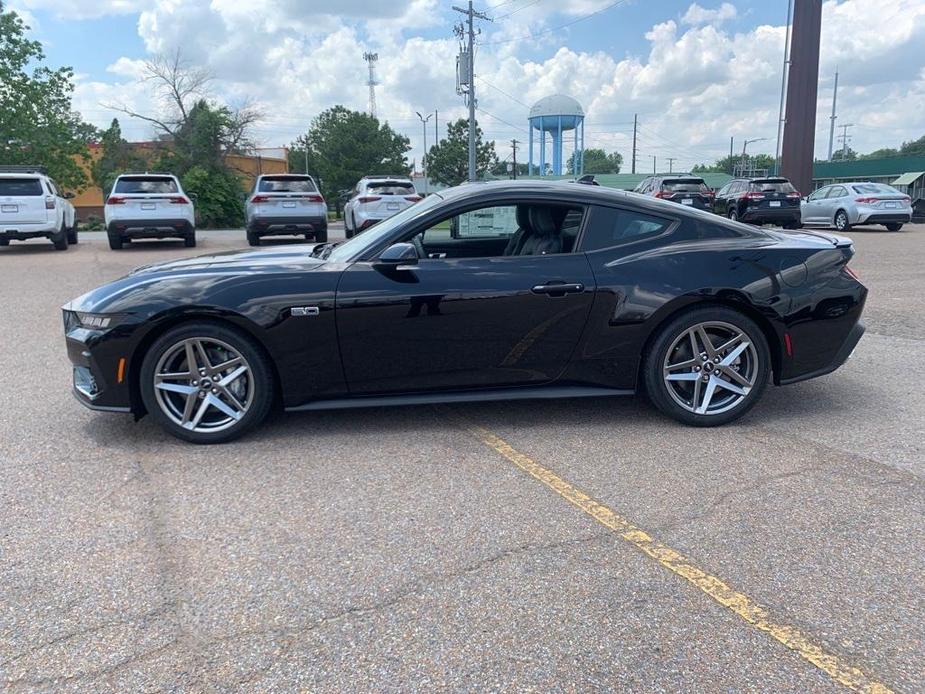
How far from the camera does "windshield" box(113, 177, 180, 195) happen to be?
1672 centimetres

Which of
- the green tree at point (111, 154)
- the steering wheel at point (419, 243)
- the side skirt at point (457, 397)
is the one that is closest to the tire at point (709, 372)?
the side skirt at point (457, 397)

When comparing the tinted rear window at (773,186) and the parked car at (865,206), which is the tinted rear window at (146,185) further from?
the parked car at (865,206)

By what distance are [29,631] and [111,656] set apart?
36 cm

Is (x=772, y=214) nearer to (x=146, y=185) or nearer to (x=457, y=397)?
(x=146, y=185)

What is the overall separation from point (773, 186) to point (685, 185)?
8.21 ft

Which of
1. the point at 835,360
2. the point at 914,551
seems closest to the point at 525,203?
the point at 835,360

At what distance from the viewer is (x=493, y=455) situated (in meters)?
4.05

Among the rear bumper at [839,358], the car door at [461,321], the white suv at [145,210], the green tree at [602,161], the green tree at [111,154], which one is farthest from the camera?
the green tree at [602,161]

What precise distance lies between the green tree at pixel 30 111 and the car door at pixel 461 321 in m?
35.0

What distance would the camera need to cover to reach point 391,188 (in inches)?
683

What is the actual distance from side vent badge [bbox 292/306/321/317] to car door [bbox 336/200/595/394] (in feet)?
0.40

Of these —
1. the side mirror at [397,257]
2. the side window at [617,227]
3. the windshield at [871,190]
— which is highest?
the windshield at [871,190]

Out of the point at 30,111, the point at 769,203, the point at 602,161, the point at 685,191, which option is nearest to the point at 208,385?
the point at 685,191

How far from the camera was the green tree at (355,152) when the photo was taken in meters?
68.7
